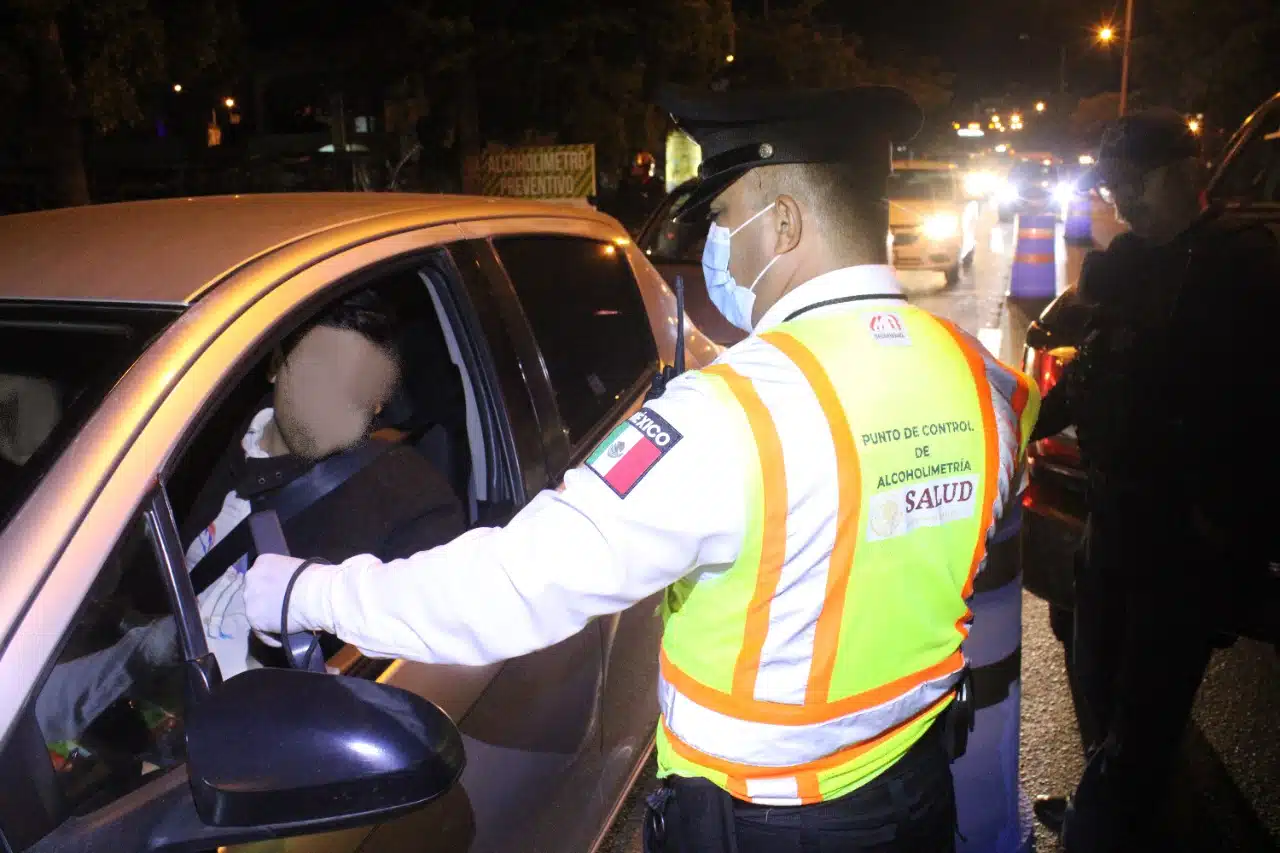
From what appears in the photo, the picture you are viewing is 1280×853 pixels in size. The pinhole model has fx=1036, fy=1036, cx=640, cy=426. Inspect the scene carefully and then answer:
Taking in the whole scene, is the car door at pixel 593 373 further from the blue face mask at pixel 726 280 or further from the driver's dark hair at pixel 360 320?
the blue face mask at pixel 726 280

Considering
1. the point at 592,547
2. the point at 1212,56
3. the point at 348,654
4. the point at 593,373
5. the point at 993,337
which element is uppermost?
the point at 1212,56

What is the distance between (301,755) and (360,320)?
111 centimetres

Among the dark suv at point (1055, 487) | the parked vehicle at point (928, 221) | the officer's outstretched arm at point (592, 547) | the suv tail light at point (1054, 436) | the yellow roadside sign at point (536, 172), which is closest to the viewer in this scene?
the officer's outstretched arm at point (592, 547)

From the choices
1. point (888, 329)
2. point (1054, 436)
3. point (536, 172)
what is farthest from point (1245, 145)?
point (536, 172)

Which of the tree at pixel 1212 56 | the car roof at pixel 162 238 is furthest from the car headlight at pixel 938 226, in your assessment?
the tree at pixel 1212 56

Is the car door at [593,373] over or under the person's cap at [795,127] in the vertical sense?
under

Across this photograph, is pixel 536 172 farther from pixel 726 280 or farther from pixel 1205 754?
pixel 726 280

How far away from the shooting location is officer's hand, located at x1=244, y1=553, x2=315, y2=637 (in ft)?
4.91

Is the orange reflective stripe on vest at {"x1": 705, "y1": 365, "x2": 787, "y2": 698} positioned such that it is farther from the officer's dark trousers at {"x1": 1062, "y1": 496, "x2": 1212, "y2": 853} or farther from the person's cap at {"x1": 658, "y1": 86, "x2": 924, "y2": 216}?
the officer's dark trousers at {"x1": 1062, "y1": 496, "x2": 1212, "y2": 853}

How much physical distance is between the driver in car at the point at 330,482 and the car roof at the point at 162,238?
22 centimetres

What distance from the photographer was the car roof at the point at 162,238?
1.59m

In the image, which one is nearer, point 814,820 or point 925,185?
point 814,820

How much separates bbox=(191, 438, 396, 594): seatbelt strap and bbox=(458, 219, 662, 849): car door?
46cm

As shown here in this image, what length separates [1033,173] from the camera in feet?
149
